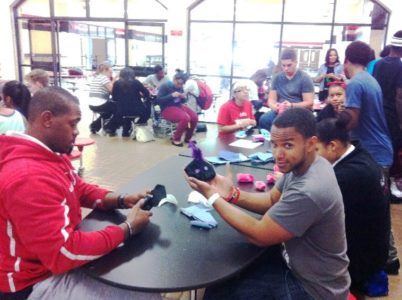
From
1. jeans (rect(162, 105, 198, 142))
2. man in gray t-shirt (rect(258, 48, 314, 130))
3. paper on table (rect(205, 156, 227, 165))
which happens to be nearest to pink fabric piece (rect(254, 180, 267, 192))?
paper on table (rect(205, 156, 227, 165))

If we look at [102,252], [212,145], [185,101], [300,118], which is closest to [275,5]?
[185,101]

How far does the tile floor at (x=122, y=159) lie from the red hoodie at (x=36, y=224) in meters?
1.94

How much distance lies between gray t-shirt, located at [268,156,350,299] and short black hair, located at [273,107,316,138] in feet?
0.42

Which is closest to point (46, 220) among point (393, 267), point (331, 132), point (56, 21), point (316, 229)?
point (316, 229)

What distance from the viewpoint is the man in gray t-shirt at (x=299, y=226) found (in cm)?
140

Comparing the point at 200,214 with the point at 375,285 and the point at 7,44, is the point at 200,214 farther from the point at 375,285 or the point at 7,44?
the point at 7,44

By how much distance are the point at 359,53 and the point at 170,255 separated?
2.09 m

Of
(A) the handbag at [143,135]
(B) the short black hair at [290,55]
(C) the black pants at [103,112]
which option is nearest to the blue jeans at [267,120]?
(B) the short black hair at [290,55]

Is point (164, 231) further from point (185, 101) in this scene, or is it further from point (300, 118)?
point (185, 101)

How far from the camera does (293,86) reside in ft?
12.3

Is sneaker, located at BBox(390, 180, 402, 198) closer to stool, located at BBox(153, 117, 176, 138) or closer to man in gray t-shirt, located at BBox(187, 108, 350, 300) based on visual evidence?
man in gray t-shirt, located at BBox(187, 108, 350, 300)

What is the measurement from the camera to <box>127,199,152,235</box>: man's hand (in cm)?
147

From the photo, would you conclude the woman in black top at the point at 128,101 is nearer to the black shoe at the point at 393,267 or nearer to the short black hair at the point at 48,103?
the black shoe at the point at 393,267

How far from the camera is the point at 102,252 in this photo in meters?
1.33
